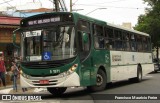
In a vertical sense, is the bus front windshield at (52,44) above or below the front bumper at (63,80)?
above

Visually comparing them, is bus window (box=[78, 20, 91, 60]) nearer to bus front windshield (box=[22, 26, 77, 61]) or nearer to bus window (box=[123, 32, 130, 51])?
bus front windshield (box=[22, 26, 77, 61])

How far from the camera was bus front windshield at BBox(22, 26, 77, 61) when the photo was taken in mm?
14102

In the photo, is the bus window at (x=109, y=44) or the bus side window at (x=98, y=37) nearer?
the bus side window at (x=98, y=37)

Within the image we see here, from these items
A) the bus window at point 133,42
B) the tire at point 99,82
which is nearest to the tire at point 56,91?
the tire at point 99,82

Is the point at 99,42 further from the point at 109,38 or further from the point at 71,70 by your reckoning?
the point at 71,70

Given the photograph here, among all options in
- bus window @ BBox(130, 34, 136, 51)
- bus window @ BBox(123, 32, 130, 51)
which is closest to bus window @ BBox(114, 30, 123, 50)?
bus window @ BBox(123, 32, 130, 51)

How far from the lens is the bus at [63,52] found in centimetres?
1410

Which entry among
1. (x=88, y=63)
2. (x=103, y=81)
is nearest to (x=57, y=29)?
(x=88, y=63)

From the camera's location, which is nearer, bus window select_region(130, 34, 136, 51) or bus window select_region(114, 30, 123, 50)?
bus window select_region(114, 30, 123, 50)

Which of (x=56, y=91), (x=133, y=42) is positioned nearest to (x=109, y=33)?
(x=56, y=91)

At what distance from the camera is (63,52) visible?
14062mm

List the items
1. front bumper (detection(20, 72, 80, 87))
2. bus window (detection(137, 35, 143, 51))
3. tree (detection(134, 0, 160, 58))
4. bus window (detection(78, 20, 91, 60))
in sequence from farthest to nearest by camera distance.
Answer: tree (detection(134, 0, 160, 58))
bus window (detection(137, 35, 143, 51))
bus window (detection(78, 20, 91, 60))
front bumper (detection(20, 72, 80, 87))

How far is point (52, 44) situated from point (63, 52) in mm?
509

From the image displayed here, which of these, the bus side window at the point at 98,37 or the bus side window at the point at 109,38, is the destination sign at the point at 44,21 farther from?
the bus side window at the point at 109,38
